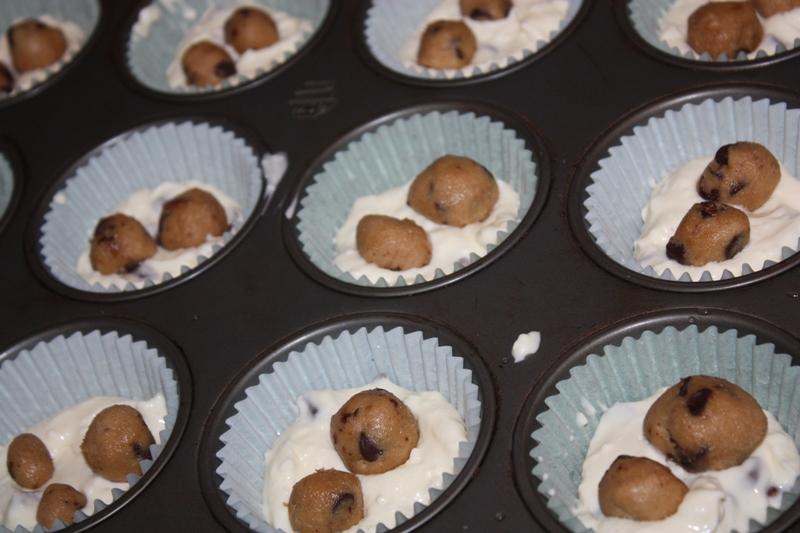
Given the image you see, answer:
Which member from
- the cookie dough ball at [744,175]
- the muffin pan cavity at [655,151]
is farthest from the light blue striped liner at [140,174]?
the cookie dough ball at [744,175]

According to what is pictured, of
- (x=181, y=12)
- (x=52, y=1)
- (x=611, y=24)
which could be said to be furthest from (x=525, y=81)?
(x=52, y=1)

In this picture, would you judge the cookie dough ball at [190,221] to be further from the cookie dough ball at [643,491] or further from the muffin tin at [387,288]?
the cookie dough ball at [643,491]

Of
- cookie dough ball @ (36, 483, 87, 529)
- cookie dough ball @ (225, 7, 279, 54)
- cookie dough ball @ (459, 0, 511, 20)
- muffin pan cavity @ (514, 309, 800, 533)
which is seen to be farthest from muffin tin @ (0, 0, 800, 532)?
cookie dough ball @ (459, 0, 511, 20)

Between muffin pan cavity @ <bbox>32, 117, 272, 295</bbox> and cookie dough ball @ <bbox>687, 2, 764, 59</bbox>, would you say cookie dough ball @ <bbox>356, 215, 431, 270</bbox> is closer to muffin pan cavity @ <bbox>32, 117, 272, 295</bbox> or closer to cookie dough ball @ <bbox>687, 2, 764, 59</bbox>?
muffin pan cavity @ <bbox>32, 117, 272, 295</bbox>

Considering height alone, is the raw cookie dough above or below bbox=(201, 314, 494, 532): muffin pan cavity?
above

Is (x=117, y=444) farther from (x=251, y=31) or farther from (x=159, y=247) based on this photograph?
(x=251, y=31)

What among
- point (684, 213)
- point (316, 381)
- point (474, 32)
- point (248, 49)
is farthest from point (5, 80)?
point (684, 213)
